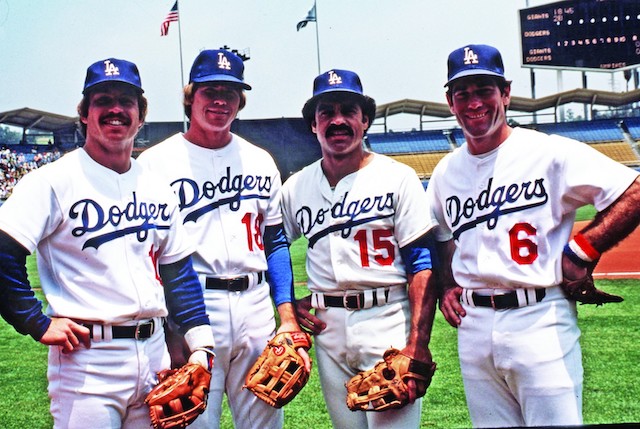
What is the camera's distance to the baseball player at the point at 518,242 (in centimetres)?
186

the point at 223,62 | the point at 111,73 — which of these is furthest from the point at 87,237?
the point at 223,62

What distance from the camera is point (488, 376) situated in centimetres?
196

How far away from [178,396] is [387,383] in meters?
0.60

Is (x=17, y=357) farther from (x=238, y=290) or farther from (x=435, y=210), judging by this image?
(x=435, y=210)

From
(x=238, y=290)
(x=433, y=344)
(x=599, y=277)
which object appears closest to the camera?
(x=238, y=290)

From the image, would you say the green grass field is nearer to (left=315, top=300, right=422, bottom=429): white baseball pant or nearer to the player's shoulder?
(left=315, top=300, right=422, bottom=429): white baseball pant

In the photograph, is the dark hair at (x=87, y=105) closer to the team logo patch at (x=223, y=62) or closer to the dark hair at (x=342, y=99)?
the team logo patch at (x=223, y=62)

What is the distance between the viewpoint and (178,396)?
1.75 meters

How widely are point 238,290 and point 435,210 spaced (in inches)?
26.4

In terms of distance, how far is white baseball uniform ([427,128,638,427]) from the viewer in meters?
1.86

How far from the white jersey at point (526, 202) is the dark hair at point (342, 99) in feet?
1.25

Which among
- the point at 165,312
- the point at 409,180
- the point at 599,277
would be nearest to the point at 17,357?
the point at 165,312

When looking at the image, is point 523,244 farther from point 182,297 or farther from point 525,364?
point 182,297

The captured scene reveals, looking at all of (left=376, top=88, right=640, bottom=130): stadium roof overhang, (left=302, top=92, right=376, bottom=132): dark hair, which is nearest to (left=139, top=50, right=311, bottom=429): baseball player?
(left=302, top=92, right=376, bottom=132): dark hair
